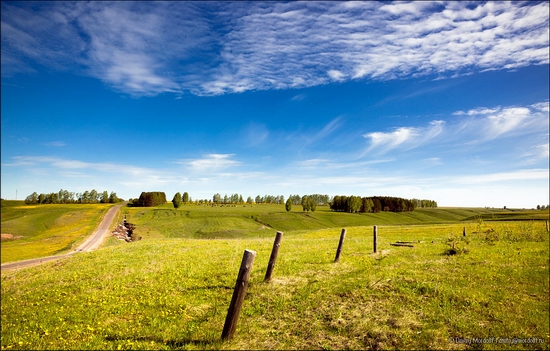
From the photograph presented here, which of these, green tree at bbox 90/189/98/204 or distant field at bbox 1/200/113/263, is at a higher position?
green tree at bbox 90/189/98/204

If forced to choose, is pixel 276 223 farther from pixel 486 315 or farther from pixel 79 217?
pixel 486 315

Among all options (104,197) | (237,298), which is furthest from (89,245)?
(104,197)

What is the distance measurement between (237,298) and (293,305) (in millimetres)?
3812

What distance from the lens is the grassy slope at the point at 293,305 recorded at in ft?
28.8

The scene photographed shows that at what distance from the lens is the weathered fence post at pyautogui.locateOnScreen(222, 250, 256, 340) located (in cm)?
834

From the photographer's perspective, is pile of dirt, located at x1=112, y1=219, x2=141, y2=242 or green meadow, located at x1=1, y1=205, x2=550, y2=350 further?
pile of dirt, located at x1=112, y1=219, x2=141, y2=242

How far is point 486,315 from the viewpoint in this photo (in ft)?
34.2

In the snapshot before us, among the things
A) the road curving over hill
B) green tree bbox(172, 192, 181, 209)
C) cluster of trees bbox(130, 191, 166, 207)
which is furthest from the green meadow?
green tree bbox(172, 192, 181, 209)

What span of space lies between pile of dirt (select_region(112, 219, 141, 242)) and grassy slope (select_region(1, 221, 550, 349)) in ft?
204

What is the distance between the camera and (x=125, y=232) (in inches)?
3319

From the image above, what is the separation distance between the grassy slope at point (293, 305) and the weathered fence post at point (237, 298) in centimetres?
41

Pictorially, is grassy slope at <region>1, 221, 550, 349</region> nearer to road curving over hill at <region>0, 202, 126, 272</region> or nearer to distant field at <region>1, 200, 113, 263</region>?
distant field at <region>1, 200, 113, 263</region>

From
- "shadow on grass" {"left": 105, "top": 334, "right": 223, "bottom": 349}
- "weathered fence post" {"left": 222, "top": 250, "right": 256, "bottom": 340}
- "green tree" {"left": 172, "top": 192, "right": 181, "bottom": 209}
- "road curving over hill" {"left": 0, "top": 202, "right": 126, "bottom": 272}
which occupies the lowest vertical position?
"road curving over hill" {"left": 0, "top": 202, "right": 126, "bottom": 272}

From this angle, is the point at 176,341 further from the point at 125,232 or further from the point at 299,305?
the point at 125,232
